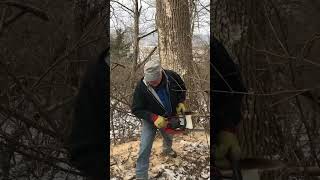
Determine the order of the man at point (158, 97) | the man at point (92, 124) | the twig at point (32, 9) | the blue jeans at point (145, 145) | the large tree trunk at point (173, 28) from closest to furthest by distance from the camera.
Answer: the man at point (92, 124)
the twig at point (32, 9)
the man at point (158, 97)
the blue jeans at point (145, 145)
the large tree trunk at point (173, 28)

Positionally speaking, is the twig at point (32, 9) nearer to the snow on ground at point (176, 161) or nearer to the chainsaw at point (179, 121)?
the chainsaw at point (179, 121)

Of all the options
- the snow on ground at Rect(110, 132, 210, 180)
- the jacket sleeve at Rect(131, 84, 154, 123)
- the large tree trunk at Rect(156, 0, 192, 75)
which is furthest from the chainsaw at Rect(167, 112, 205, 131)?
the large tree trunk at Rect(156, 0, 192, 75)

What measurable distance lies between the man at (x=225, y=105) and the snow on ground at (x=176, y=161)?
201 cm

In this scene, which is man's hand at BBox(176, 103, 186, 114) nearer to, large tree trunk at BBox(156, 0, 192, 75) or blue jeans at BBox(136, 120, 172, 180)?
blue jeans at BBox(136, 120, 172, 180)

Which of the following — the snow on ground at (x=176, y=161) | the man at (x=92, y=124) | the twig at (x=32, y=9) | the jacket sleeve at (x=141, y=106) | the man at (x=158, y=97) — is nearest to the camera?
the man at (x=92, y=124)

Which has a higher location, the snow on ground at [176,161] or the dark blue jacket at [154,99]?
the dark blue jacket at [154,99]

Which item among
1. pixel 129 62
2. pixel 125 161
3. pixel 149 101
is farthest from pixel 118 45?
pixel 149 101

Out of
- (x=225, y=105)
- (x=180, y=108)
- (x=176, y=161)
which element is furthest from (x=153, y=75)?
(x=176, y=161)

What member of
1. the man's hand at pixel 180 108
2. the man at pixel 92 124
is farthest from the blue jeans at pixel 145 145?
the man at pixel 92 124

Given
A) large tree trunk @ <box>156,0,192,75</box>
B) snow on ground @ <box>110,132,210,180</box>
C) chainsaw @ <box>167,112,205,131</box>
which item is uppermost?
large tree trunk @ <box>156,0,192,75</box>

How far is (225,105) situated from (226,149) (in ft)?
0.69

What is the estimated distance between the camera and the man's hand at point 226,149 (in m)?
2.06

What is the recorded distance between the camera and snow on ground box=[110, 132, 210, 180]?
4379 millimetres

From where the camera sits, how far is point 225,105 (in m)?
2.06
